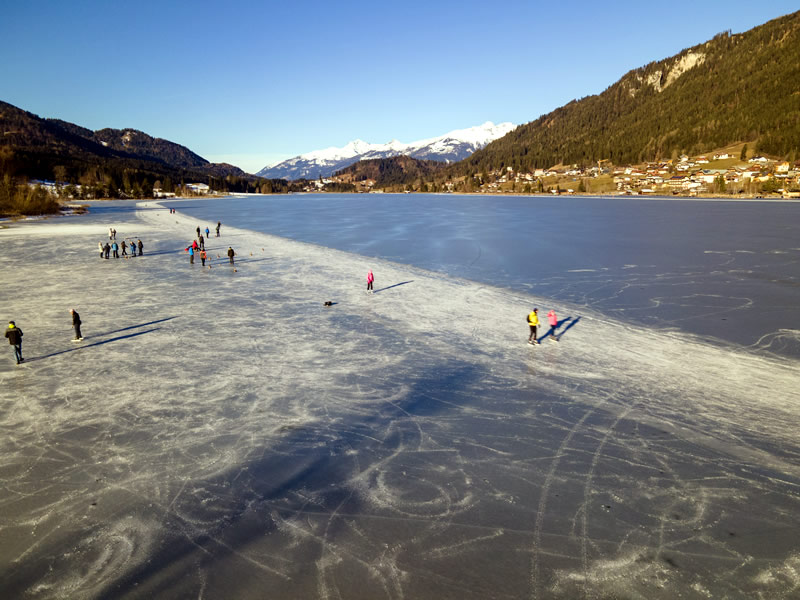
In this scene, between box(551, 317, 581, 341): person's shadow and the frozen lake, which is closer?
box(551, 317, 581, 341): person's shadow

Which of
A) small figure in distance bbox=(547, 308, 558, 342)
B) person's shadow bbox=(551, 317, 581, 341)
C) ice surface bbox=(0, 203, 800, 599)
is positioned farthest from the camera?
person's shadow bbox=(551, 317, 581, 341)

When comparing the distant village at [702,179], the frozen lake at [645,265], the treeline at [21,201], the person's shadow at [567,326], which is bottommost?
the person's shadow at [567,326]

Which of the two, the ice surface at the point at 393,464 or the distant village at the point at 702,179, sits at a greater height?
the distant village at the point at 702,179

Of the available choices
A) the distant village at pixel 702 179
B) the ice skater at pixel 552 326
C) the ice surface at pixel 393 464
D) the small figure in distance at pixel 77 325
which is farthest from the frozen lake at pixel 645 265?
the distant village at pixel 702 179

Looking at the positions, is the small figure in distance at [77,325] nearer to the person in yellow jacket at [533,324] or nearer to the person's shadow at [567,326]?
the person in yellow jacket at [533,324]

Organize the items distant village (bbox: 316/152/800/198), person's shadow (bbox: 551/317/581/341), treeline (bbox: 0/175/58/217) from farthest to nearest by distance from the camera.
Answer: distant village (bbox: 316/152/800/198) → treeline (bbox: 0/175/58/217) → person's shadow (bbox: 551/317/581/341)

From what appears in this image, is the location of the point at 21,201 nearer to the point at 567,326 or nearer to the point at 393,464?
the point at 567,326

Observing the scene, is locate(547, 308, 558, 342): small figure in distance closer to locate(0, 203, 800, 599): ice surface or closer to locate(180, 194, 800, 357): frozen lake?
Answer: locate(0, 203, 800, 599): ice surface

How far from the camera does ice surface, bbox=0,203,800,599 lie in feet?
17.8

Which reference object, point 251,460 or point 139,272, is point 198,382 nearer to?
point 251,460

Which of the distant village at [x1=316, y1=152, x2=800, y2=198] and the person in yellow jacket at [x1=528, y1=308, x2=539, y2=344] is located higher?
the distant village at [x1=316, y1=152, x2=800, y2=198]

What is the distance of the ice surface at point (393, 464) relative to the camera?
542 centimetres

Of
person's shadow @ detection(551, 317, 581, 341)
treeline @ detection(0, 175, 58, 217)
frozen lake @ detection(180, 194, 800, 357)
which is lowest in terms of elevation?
person's shadow @ detection(551, 317, 581, 341)

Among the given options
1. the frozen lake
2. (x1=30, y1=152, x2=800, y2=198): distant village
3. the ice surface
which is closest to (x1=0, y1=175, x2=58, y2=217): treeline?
(x1=30, y1=152, x2=800, y2=198): distant village
